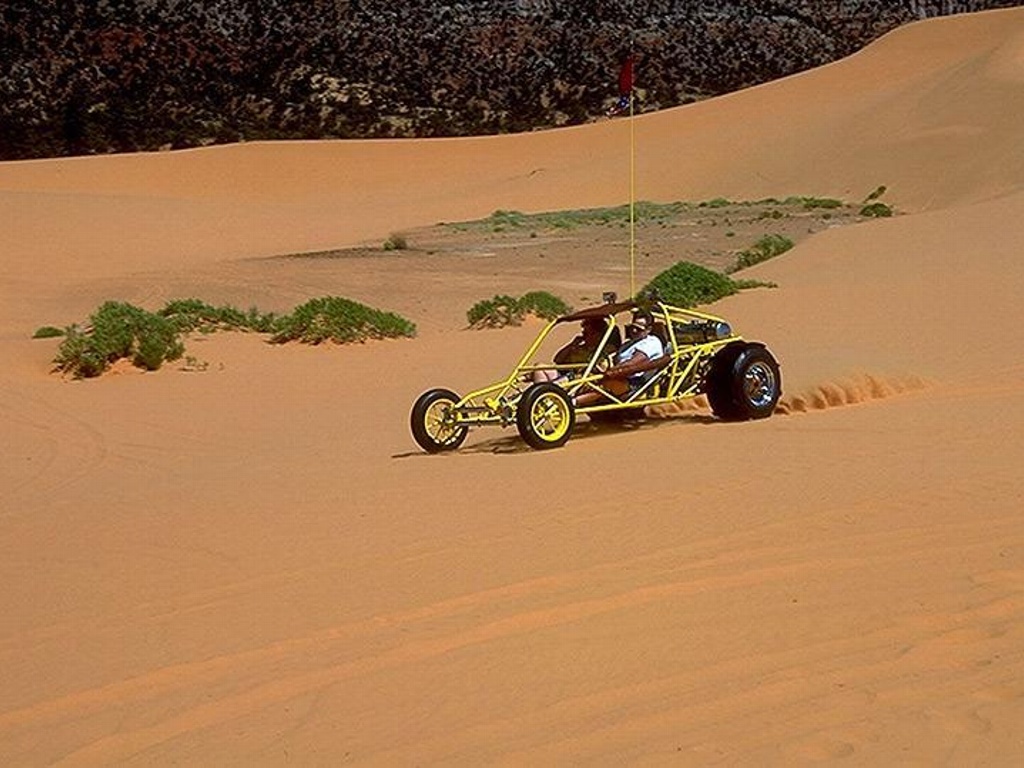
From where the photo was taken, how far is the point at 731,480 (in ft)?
23.8

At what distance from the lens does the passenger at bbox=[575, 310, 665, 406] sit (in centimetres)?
937

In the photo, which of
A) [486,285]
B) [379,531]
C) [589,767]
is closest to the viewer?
[589,767]

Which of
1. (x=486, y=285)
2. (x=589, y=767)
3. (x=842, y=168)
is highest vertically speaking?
(x=842, y=168)

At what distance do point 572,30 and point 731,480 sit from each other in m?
46.0

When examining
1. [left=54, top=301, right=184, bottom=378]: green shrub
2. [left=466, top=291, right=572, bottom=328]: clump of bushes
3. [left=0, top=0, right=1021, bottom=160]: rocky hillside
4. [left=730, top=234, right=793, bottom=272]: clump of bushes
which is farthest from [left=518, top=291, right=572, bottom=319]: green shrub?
[left=0, top=0, right=1021, bottom=160]: rocky hillside

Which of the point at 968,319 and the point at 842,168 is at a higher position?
the point at 842,168

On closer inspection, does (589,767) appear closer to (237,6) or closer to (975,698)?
(975,698)

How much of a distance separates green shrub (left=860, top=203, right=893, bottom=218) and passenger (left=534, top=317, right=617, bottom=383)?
19.6m

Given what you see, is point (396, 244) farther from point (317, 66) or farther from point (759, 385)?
point (317, 66)

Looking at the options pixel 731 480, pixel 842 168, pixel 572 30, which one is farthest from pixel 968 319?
pixel 572 30

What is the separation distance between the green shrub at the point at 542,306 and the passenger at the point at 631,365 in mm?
7382

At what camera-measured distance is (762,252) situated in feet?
72.1

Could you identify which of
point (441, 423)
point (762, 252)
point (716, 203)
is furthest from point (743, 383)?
point (716, 203)

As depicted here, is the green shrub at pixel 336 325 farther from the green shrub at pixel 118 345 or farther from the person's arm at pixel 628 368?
the person's arm at pixel 628 368
